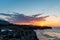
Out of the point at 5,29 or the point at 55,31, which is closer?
the point at 5,29

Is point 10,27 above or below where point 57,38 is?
above

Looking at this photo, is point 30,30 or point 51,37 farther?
point 51,37

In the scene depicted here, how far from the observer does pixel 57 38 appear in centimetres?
3438

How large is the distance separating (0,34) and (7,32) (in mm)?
932

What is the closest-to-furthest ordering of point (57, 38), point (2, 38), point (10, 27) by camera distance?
point (2, 38) → point (10, 27) → point (57, 38)

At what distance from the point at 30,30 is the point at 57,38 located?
9025 mm

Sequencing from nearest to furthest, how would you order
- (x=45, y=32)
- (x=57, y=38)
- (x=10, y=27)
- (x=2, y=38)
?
(x=2, y=38) < (x=10, y=27) < (x=57, y=38) < (x=45, y=32)

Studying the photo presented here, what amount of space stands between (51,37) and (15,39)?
12.5 meters

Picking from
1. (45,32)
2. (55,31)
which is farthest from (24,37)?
(55,31)

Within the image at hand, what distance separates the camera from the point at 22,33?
2556 centimetres

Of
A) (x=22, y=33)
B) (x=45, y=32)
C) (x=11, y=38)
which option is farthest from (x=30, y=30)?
(x=45, y=32)

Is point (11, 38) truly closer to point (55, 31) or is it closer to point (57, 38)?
point (57, 38)

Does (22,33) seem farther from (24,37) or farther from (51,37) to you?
(51,37)

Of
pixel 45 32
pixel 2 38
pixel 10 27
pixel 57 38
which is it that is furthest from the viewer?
pixel 45 32
